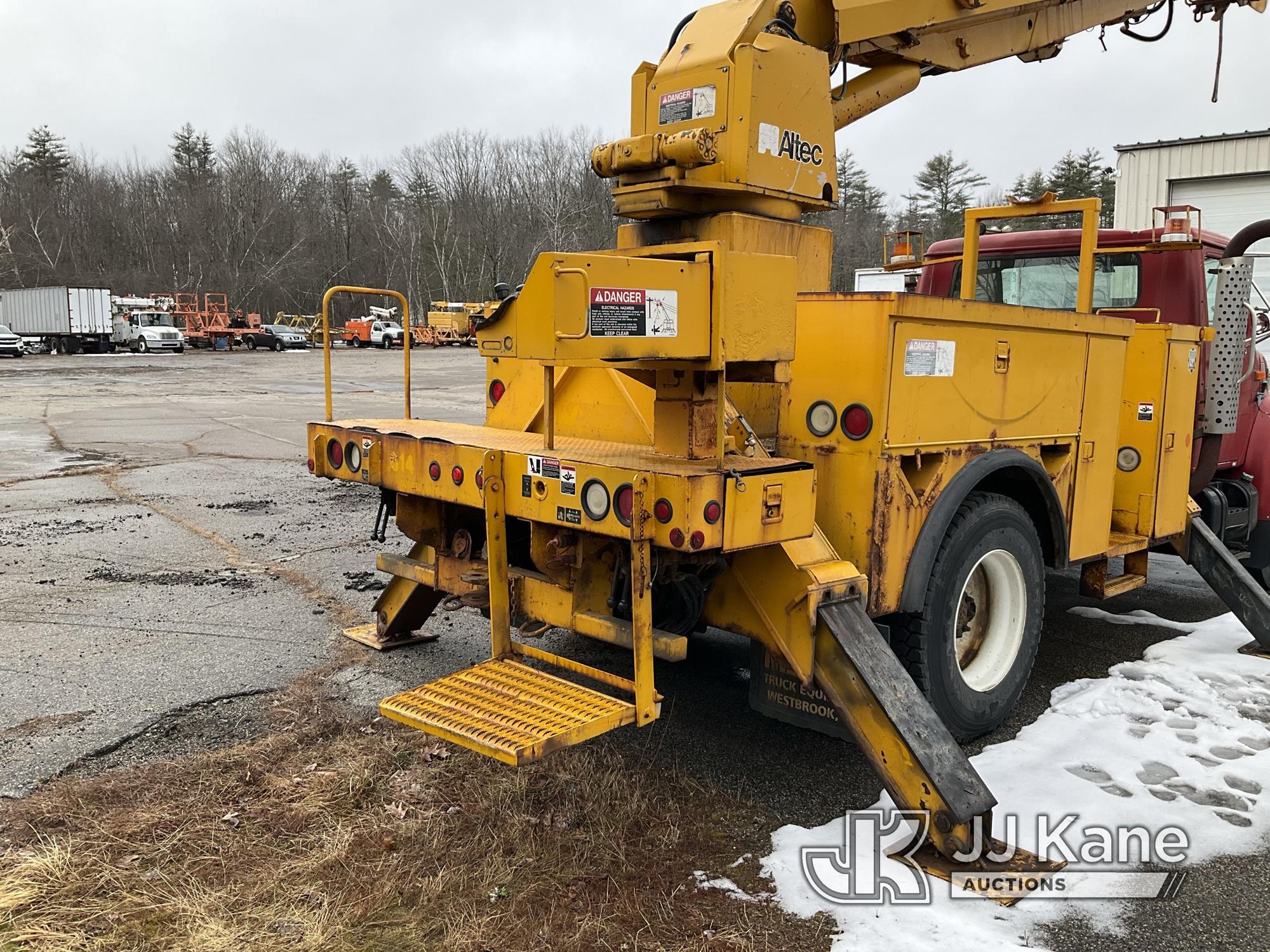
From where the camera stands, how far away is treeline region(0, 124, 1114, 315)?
196 feet

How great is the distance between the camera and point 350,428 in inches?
159

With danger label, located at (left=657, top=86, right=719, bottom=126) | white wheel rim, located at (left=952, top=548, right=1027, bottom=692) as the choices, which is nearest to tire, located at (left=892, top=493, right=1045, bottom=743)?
white wheel rim, located at (left=952, top=548, right=1027, bottom=692)

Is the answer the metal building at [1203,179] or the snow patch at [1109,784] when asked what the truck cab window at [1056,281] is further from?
the metal building at [1203,179]

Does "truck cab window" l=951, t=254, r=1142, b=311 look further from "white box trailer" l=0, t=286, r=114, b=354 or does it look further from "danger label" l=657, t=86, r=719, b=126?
"white box trailer" l=0, t=286, r=114, b=354

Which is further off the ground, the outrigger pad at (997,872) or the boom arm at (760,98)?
the boom arm at (760,98)

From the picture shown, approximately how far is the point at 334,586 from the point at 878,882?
14.1ft

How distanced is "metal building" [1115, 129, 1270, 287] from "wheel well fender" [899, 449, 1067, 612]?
13.8m

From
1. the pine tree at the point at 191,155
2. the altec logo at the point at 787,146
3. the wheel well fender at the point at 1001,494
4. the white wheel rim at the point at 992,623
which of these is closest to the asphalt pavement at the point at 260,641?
the white wheel rim at the point at 992,623

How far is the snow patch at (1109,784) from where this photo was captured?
2752 mm

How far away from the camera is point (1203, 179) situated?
16.7 metres

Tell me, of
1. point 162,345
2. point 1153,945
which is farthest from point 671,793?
point 162,345

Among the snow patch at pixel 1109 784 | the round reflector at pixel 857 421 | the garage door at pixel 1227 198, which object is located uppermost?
the garage door at pixel 1227 198

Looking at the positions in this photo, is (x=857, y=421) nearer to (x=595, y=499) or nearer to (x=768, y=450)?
(x=768, y=450)

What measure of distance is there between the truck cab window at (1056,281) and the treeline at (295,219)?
52.1m
